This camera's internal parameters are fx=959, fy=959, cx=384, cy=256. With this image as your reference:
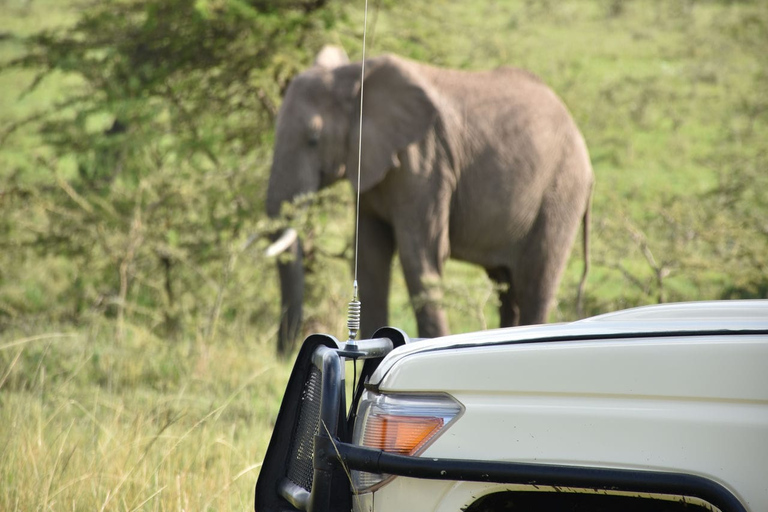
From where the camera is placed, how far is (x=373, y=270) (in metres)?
8.32

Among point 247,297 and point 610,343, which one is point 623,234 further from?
point 610,343

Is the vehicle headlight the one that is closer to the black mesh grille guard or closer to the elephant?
the black mesh grille guard

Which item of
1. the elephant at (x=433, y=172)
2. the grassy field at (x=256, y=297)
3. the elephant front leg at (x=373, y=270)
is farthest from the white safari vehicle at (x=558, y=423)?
the elephant front leg at (x=373, y=270)

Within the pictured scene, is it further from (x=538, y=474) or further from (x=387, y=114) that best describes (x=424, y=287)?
(x=538, y=474)

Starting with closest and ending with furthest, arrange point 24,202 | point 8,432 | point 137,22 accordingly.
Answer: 1. point 8,432
2. point 24,202
3. point 137,22

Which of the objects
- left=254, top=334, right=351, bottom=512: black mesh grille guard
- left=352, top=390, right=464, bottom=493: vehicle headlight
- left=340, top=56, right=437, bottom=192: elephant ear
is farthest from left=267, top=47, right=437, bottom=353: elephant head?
left=352, top=390, right=464, bottom=493: vehicle headlight

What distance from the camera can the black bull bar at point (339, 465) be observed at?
79.1 inches

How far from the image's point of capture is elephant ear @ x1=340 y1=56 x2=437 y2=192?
25.8 ft

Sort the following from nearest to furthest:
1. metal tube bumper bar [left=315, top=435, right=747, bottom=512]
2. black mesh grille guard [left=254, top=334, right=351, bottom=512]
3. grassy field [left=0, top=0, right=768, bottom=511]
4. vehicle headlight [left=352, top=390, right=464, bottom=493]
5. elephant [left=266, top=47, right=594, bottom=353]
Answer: metal tube bumper bar [left=315, top=435, right=747, bottom=512] → vehicle headlight [left=352, top=390, right=464, bottom=493] → black mesh grille guard [left=254, top=334, right=351, bottom=512] → grassy field [left=0, top=0, right=768, bottom=511] → elephant [left=266, top=47, right=594, bottom=353]

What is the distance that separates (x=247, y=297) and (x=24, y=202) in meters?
2.42

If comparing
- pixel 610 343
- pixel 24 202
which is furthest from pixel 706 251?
pixel 610 343

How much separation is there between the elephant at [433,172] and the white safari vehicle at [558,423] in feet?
17.4

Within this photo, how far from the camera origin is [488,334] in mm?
2387

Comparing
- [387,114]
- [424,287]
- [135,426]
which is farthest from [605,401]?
[387,114]
